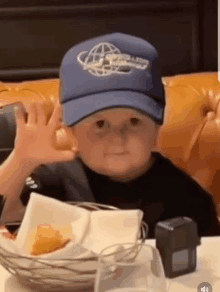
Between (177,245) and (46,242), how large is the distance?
0.20 meters

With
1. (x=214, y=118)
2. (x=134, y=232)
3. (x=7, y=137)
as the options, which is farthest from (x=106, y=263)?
(x=214, y=118)

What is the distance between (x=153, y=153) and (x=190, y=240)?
1.70 ft

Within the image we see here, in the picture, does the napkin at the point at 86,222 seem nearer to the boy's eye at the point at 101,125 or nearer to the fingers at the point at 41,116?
the boy's eye at the point at 101,125

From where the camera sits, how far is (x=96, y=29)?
1.40m

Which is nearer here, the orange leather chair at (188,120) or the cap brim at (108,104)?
the cap brim at (108,104)

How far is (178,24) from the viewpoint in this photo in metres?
1.42

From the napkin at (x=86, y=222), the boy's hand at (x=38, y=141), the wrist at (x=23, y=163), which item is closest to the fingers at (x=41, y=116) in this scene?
the boy's hand at (x=38, y=141)

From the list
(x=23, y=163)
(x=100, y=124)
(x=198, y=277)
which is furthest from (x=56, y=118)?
(x=198, y=277)

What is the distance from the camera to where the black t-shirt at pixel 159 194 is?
1.08m

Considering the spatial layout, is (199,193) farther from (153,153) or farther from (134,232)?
(134,232)

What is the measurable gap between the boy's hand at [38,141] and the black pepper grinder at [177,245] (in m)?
0.56

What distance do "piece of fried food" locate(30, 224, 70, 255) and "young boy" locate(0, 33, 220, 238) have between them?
1.19 feet

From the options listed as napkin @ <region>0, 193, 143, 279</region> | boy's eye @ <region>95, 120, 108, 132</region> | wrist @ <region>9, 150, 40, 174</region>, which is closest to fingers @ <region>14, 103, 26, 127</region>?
wrist @ <region>9, 150, 40, 174</region>

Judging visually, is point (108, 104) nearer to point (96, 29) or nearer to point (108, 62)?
point (108, 62)
